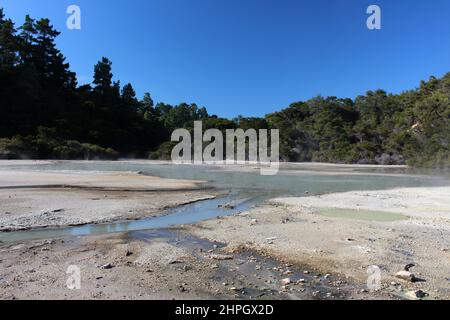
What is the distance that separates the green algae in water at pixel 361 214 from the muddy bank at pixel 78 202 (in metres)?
5.92

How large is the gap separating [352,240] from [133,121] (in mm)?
85866

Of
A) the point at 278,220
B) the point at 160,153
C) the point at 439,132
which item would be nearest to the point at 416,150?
the point at 439,132

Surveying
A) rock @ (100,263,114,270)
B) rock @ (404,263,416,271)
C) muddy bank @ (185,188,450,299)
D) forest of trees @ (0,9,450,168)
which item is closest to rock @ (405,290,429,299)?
muddy bank @ (185,188,450,299)

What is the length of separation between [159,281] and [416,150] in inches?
2285

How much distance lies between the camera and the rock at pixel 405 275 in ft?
21.6

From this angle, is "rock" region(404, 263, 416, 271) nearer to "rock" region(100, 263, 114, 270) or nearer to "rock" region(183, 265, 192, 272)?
Answer: "rock" region(183, 265, 192, 272)

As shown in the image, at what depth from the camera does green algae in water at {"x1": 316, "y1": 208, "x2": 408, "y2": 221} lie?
12.6 meters

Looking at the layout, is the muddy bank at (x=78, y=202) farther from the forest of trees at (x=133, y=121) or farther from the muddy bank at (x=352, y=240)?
the forest of trees at (x=133, y=121)

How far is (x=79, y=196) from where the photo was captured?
16.9m

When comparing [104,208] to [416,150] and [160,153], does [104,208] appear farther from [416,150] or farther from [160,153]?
[160,153]

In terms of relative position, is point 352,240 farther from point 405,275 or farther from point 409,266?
point 405,275
